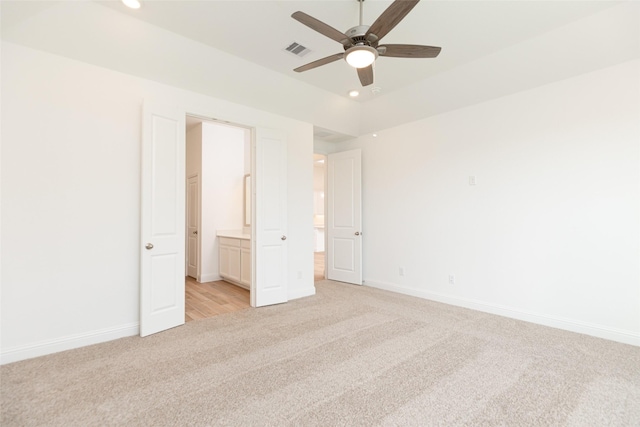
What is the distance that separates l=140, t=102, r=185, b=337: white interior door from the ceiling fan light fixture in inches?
83.4

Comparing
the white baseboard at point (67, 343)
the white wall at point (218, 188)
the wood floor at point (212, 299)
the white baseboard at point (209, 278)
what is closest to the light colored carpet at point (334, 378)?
the white baseboard at point (67, 343)

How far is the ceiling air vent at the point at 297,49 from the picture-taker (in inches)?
136

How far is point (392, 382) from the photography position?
2.26 m

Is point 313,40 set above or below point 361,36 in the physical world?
above

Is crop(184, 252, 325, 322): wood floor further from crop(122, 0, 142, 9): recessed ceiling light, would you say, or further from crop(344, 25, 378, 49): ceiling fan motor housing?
crop(344, 25, 378, 49): ceiling fan motor housing

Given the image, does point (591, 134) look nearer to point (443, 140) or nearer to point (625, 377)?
point (443, 140)

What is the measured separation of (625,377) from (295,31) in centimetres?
429

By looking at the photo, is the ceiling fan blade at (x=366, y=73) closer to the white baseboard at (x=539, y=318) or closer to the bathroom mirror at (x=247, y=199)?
the white baseboard at (x=539, y=318)

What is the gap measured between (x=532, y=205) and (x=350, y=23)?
2.95 m

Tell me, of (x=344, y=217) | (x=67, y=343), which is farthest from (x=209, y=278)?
(x=67, y=343)

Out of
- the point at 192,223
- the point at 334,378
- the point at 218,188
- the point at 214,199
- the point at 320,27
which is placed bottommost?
the point at 334,378

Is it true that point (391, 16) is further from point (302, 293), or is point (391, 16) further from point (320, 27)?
point (302, 293)

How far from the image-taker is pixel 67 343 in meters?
2.80

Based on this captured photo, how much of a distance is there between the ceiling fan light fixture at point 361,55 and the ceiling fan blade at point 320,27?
0.08 m
